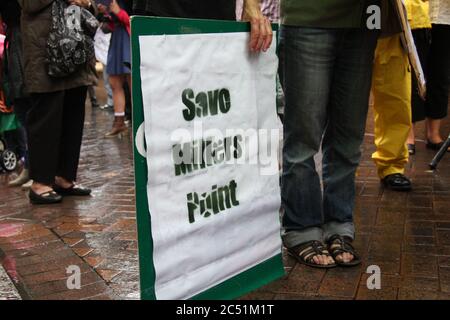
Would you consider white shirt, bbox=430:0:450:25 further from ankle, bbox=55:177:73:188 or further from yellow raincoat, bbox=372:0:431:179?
ankle, bbox=55:177:73:188

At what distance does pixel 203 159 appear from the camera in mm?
2404

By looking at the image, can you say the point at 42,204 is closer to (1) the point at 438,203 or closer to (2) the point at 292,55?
(2) the point at 292,55

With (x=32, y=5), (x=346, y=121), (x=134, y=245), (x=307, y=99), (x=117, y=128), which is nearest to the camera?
(x=307, y=99)

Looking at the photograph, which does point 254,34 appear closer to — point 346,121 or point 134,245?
point 346,121

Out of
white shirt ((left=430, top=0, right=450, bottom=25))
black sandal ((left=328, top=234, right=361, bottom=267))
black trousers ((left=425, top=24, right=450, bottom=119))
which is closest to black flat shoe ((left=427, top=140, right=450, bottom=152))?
black trousers ((left=425, top=24, right=450, bottom=119))

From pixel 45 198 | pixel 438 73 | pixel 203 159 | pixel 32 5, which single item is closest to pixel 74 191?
pixel 45 198

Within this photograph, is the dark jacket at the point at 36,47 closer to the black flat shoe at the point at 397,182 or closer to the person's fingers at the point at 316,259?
the person's fingers at the point at 316,259

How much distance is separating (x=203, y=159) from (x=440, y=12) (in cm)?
411

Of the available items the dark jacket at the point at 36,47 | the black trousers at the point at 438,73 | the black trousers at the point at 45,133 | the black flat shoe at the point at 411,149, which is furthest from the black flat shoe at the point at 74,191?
the black trousers at the point at 438,73

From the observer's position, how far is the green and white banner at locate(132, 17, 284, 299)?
219cm

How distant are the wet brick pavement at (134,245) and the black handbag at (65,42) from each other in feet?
3.17

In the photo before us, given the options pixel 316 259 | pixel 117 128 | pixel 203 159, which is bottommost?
pixel 117 128
